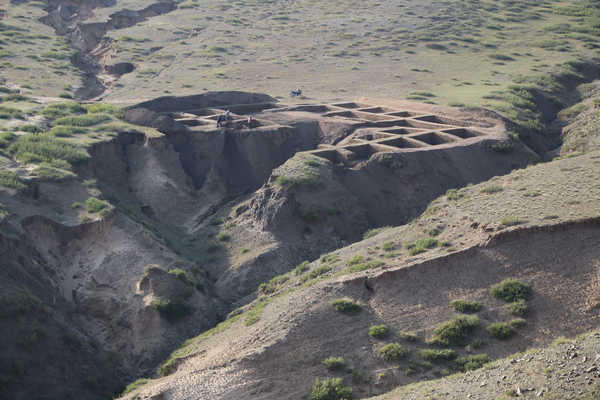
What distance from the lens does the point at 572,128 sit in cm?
3447

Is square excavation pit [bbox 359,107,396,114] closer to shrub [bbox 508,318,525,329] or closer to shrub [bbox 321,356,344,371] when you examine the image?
shrub [bbox 508,318,525,329]

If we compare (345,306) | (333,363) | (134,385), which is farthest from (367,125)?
(333,363)

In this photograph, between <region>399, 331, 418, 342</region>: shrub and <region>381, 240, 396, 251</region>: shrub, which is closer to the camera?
<region>399, 331, 418, 342</region>: shrub

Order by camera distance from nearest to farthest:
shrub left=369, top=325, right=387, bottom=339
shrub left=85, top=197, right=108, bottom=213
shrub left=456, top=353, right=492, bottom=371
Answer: shrub left=456, top=353, right=492, bottom=371 < shrub left=369, top=325, right=387, bottom=339 < shrub left=85, top=197, right=108, bottom=213

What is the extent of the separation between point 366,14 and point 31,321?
59.7 metres

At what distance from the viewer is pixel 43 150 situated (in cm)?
2619

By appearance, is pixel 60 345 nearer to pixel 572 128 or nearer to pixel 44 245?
pixel 44 245

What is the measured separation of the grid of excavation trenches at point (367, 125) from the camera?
29.9m

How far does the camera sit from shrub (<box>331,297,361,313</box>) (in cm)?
1631

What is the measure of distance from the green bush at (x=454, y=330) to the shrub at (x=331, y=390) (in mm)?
2525

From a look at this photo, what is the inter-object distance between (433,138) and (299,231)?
410 inches

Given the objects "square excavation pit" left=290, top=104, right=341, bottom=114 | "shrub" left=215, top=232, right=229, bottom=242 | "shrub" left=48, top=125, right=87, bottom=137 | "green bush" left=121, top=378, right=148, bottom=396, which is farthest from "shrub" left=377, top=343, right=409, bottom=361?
"square excavation pit" left=290, top=104, right=341, bottom=114

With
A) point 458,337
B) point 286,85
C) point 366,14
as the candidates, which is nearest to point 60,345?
point 458,337

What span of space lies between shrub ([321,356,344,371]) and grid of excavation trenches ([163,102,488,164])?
15.2 metres
